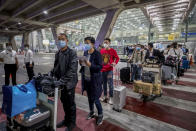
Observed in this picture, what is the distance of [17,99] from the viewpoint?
4.58 feet

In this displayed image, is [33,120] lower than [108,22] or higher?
lower

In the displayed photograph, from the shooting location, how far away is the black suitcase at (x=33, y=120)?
1460 mm

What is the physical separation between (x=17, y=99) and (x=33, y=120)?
1.14 feet

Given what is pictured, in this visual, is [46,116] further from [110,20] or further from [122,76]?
[110,20]

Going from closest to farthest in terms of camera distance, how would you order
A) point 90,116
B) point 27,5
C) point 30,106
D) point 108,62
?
1. point 30,106
2. point 90,116
3. point 108,62
4. point 27,5

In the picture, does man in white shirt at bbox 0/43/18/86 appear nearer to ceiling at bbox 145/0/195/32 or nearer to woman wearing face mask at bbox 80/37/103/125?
woman wearing face mask at bbox 80/37/103/125

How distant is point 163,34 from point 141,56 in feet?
65.9

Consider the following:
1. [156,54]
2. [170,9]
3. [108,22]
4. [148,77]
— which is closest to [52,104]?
[148,77]

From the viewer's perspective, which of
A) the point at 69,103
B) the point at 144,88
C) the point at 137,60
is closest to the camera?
the point at 69,103

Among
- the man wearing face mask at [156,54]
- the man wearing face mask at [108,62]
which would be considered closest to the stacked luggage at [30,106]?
the man wearing face mask at [108,62]

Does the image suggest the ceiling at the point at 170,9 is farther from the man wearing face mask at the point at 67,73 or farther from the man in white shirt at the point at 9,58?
the man in white shirt at the point at 9,58

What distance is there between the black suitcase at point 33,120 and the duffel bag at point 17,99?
90 mm

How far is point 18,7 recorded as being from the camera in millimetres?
9359

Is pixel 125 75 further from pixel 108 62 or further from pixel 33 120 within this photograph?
pixel 33 120
